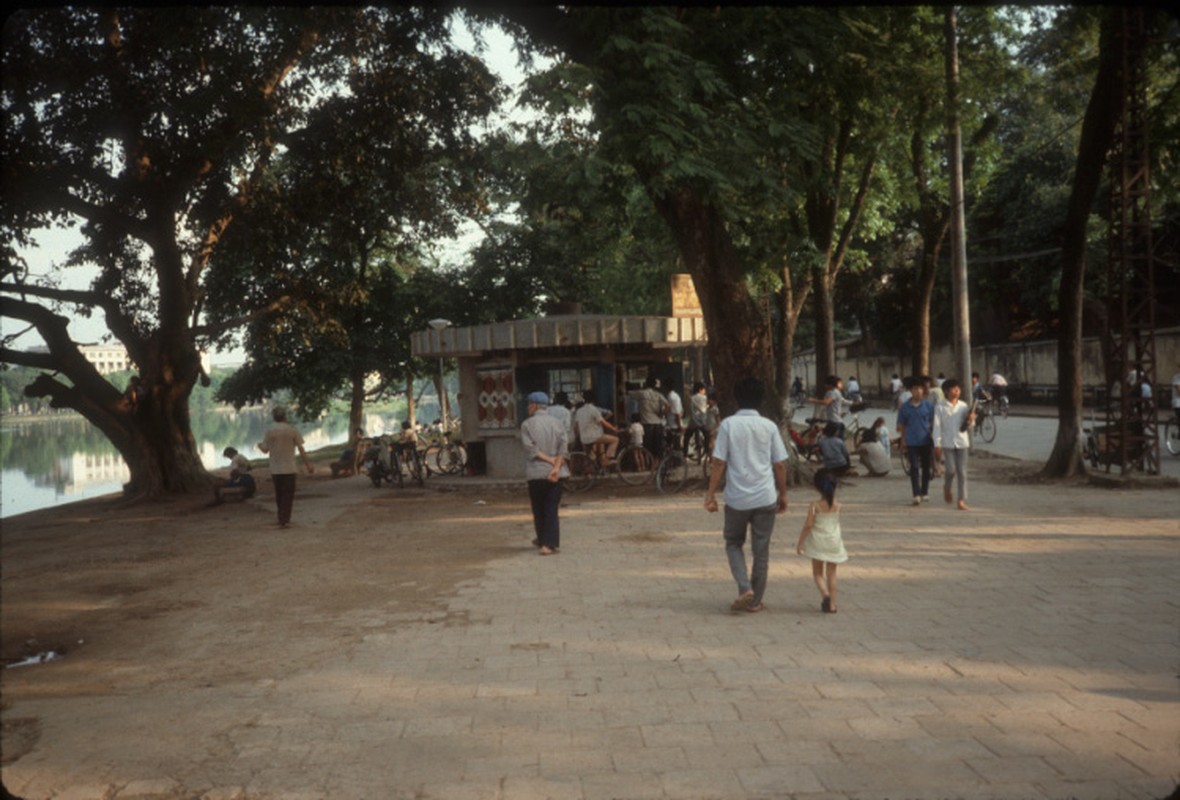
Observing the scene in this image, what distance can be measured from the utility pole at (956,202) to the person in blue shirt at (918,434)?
650cm

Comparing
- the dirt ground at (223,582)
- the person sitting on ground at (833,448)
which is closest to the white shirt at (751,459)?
the dirt ground at (223,582)

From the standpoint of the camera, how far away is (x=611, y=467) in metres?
18.5

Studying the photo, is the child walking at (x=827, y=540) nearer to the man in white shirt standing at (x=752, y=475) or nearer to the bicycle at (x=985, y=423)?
the man in white shirt standing at (x=752, y=475)

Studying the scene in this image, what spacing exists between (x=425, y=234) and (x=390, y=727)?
81.0 feet

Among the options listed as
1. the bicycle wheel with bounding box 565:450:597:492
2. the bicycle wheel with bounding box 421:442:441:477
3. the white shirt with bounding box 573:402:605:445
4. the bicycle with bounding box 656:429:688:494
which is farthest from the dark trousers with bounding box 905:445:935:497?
the bicycle wheel with bounding box 421:442:441:477

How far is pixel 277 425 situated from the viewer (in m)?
14.1

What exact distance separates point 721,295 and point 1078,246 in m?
5.57

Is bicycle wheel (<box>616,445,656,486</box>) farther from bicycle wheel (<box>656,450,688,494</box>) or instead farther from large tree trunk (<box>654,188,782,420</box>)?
large tree trunk (<box>654,188,782,420</box>)

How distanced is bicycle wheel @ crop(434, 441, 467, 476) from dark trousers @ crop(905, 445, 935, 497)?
10034 millimetres

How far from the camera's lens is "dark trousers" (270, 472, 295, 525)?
1445 centimetres

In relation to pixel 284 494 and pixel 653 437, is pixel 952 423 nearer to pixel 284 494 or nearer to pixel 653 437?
pixel 653 437

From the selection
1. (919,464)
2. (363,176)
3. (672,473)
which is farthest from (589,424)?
(363,176)

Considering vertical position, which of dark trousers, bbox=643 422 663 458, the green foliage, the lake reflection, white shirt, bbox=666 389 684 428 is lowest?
the lake reflection

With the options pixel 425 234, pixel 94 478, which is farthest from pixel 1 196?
pixel 94 478
